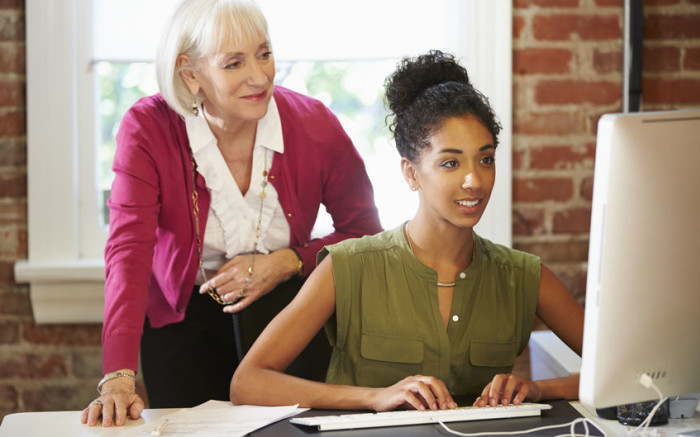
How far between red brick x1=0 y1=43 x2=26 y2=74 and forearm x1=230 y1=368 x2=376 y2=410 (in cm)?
122

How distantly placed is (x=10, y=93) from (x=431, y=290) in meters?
1.31

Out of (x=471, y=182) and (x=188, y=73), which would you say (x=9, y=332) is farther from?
(x=471, y=182)

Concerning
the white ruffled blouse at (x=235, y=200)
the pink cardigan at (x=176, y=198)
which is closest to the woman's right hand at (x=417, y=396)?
the pink cardigan at (x=176, y=198)

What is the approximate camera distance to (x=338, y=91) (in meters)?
2.29

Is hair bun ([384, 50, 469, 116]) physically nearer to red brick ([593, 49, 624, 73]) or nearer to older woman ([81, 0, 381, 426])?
older woman ([81, 0, 381, 426])

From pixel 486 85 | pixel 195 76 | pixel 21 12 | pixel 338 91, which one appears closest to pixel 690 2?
pixel 486 85

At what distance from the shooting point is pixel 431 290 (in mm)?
1470

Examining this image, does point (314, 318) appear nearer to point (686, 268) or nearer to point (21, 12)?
point (686, 268)

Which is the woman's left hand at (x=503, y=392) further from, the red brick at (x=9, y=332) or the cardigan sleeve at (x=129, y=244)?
the red brick at (x=9, y=332)

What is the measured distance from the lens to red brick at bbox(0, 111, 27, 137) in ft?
7.13

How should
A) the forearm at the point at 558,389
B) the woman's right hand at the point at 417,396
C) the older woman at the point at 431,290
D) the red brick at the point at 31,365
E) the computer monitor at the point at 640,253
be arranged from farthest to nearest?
the red brick at the point at 31,365, the older woman at the point at 431,290, the forearm at the point at 558,389, the woman's right hand at the point at 417,396, the computer monitor at the point at 640,253

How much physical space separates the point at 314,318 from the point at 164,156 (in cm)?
50

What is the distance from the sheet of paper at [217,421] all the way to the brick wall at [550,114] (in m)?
1.06

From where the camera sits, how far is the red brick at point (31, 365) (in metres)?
2.25
